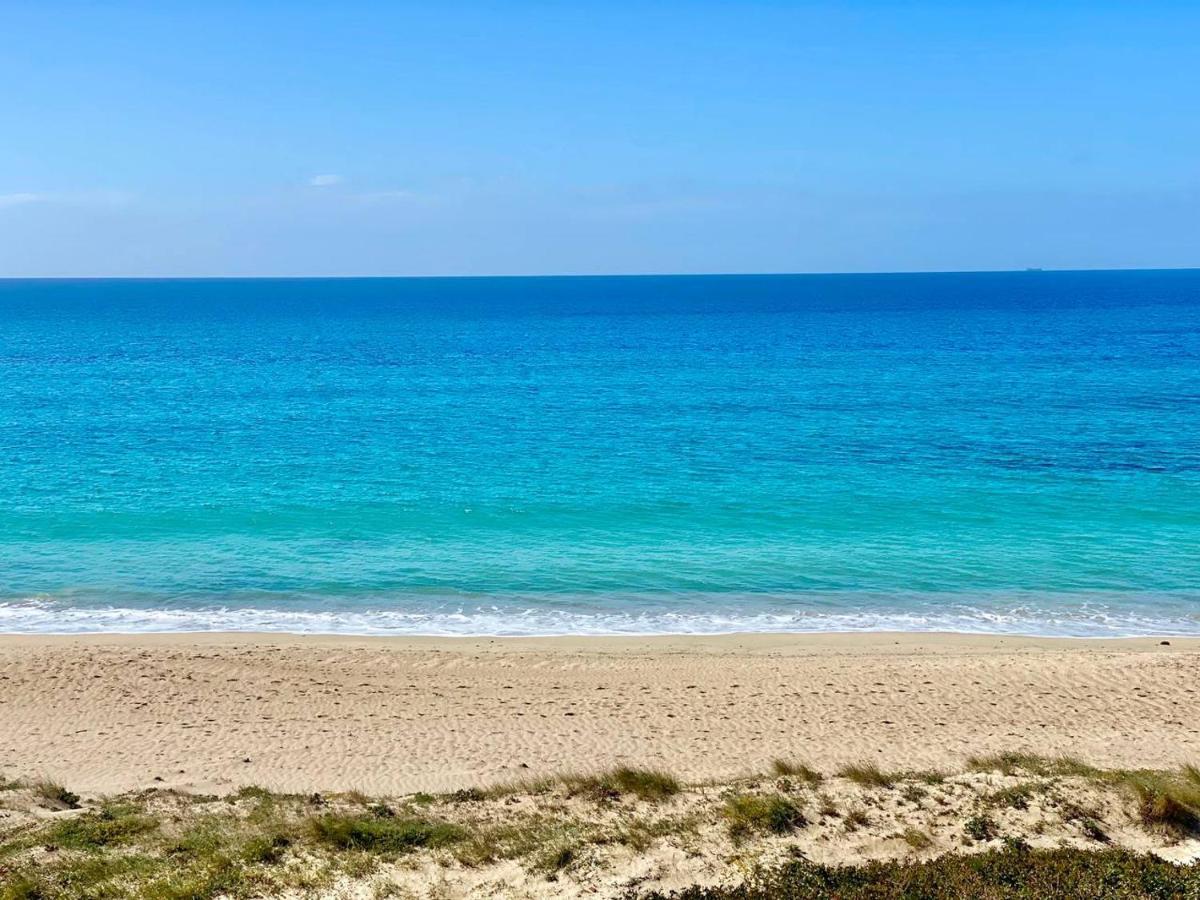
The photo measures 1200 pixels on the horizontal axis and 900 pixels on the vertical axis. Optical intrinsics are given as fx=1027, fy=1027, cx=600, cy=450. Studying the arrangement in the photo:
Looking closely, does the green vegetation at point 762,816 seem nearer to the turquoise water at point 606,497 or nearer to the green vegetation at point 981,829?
the green vegetation at point 981,829

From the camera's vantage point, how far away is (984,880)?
9.85m

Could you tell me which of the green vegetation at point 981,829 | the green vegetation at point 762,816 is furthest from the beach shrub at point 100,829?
the green vegetation at point 981,829

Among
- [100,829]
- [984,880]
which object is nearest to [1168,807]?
[984,880]

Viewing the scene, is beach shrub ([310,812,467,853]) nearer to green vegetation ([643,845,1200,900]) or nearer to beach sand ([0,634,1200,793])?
beach sand ([0,634,1200,793])

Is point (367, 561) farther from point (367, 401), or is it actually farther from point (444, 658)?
point (367, 401)

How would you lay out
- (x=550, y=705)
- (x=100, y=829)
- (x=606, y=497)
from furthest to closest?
(x=606, y=497) → (x=550, y=705) → (x=100, y=829)

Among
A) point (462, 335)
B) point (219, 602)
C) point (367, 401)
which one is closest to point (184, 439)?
point (367, 401)

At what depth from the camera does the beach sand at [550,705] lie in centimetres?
1466

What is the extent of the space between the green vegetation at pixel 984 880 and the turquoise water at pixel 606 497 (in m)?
11.8

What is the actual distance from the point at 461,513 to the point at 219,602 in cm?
892

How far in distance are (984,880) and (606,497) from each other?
23552mm

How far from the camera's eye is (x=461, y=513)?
31219mm

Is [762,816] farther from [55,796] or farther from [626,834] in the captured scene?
[55,796]

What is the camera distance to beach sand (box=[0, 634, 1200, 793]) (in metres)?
14.7
